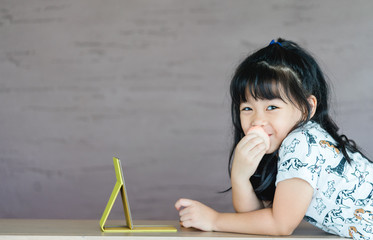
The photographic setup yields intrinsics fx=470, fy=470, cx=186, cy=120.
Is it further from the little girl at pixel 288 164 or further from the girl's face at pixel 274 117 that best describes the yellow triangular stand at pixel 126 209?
the girl's face at pixel 274 117

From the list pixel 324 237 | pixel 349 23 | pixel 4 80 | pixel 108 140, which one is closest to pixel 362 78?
pixel 349 23

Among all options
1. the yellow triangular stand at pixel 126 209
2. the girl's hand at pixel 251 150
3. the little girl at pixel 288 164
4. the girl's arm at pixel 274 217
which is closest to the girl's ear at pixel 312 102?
the little girl at pixel 288 164

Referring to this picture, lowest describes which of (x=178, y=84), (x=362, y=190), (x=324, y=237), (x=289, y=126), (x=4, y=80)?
(x=324, y=237)

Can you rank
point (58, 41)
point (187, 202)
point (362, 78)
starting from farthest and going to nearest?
point (58, 41) → point (362, 78) → point (187, 202)

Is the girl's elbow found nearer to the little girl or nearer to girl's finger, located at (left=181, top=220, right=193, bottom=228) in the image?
the little girl

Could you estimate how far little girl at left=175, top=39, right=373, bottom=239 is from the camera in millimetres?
1304

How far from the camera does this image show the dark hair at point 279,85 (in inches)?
57.1

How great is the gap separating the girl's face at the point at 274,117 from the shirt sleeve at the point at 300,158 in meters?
0.09

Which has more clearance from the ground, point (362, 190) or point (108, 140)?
point (108, 140)

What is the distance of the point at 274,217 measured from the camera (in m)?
1.30

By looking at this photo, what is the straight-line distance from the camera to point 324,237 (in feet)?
4.28

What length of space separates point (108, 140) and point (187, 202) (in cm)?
185

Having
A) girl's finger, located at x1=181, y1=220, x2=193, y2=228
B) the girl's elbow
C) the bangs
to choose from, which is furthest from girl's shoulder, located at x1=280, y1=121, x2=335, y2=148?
girl's finger, located at x1=181, y1=220, x2=193, y2=228

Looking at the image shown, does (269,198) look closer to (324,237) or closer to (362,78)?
(324,237)
